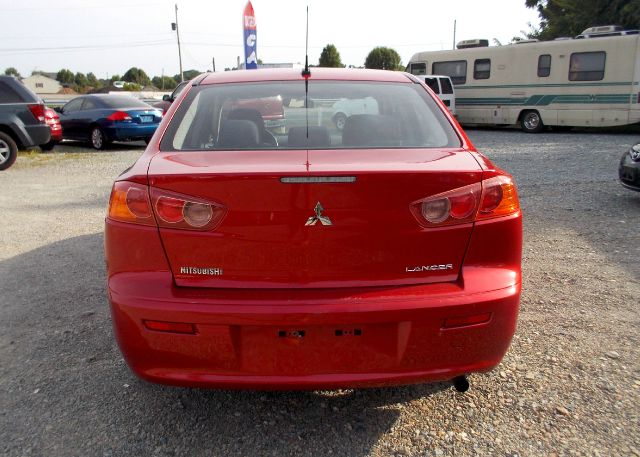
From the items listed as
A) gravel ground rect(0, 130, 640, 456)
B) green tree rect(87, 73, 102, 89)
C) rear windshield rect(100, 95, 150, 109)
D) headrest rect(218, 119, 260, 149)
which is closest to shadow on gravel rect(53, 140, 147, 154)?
rear windshield rect(100, 95, 150, 109)

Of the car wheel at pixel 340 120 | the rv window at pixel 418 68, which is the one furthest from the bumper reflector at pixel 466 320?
the rv window at pixel 418 68

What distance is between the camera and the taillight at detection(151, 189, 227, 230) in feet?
7.20

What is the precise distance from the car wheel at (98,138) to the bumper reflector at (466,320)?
534 inches

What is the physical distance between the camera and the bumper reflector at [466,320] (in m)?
2.20

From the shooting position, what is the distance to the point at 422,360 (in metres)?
2.24

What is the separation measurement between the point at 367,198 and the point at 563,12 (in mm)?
28375

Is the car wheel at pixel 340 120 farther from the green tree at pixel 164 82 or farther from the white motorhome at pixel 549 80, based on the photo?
the green tree at pixel 164 82

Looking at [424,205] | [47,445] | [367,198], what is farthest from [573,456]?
[47,445]

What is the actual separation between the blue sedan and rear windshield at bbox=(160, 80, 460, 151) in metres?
11.4

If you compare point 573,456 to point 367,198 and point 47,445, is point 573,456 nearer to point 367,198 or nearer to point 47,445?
point 367,198

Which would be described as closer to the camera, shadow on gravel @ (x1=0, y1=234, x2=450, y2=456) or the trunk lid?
the trunk lid

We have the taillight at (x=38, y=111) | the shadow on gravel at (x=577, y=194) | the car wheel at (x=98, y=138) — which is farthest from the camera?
the car wheel at (x=98, y=138)

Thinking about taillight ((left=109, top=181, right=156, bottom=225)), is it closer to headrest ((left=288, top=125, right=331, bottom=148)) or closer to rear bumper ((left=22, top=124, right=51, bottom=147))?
headrest ((left=288, top=125, right=331, bottom=148))

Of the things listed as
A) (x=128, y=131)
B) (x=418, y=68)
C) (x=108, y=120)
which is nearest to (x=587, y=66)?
(x=418, y=68)
